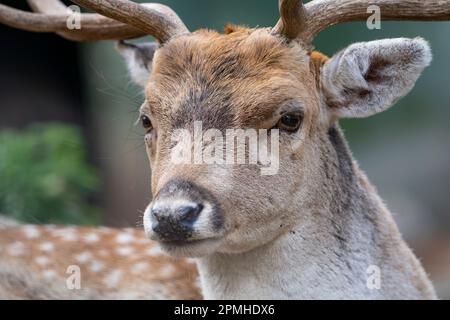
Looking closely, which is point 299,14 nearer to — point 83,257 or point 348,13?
point 348,13

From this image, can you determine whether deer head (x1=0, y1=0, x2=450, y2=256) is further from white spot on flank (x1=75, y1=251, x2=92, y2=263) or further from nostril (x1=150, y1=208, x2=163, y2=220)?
white spot on flank (x1=75, y1=251, x2=92, y2=263)

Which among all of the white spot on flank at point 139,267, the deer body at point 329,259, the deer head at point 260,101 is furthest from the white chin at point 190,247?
the white spot on flank at point 139,267

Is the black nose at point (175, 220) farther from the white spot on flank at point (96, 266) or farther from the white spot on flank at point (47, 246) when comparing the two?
the white spot on flank at point (47, 246)

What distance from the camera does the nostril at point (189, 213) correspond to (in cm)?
351

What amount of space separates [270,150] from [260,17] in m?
5.80

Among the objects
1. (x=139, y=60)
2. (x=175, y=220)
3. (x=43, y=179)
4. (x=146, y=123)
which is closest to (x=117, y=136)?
(x=43, y=179)

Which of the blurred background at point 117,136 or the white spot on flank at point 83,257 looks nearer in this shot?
the white spot on flank at point 83,257

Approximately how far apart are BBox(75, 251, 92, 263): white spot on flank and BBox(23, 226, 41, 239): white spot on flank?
1.17 feet

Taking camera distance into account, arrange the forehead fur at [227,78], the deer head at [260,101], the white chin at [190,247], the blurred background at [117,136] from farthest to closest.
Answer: the blurred background at [117,136]
the forehead fur at [227,78]
the deer head at [260,101]
the white chin at [190,247]

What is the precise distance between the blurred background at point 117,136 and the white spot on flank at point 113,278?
124 centimetres

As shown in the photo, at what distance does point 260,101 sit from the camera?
3.89 meters

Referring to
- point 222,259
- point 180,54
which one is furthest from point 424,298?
point 180,54

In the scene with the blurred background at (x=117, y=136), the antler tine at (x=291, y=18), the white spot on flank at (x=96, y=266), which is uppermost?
the blurred background at (x=117, y=136)

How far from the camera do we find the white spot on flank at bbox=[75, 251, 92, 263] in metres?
5.39
